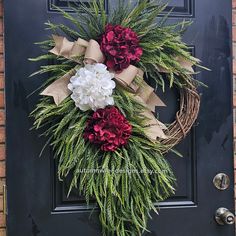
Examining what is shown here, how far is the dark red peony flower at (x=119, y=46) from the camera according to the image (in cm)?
159

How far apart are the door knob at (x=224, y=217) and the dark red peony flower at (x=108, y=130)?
602mm

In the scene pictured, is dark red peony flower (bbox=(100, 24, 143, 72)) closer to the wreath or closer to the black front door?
the wreath

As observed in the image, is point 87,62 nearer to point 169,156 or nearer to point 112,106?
point 112,106

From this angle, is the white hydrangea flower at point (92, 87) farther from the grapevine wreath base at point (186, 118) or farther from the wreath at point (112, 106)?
the grapevine wreath base at point (186, 118)

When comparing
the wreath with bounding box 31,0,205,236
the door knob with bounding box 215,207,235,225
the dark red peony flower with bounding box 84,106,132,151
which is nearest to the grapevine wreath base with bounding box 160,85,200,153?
the wreath with bounding box 31,0,205,236

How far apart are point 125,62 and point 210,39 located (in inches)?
18.9

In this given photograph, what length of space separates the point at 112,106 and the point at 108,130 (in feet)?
0.34

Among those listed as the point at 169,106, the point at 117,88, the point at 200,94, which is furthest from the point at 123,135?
the point at 200,94

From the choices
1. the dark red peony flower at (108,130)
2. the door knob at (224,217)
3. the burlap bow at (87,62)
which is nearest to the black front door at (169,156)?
the door knob at (224,217)

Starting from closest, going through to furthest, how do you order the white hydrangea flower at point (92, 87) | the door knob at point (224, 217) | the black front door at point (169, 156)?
the white hydrangea flower at point (92, 87)
the black front door at point (169, 156)
the door knob at point (224, 217)

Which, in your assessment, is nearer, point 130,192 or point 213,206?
point 130,192

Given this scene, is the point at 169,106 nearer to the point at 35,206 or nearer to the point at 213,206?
the point at 213,206

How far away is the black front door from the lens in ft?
5.56

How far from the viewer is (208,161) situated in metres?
1.84
